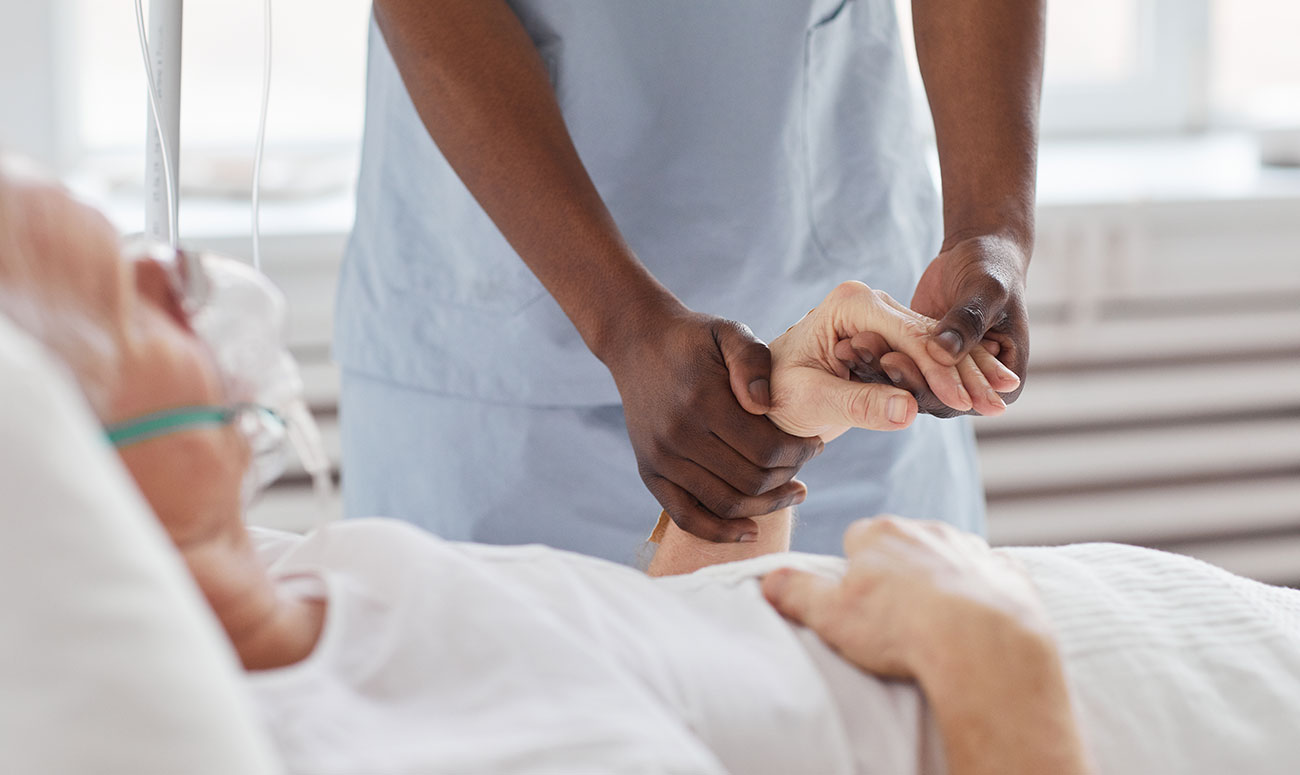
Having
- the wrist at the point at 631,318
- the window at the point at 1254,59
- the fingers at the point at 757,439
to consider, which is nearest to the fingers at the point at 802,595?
the fingers at the point at 757,439

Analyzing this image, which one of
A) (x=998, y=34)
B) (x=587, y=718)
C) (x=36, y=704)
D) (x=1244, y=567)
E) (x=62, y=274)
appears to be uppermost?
(x=998, y=34)

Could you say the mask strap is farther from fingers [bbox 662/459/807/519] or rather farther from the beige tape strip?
the beige tape strip

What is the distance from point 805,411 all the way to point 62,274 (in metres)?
0.60

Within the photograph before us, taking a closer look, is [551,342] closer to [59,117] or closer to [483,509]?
[483,509]

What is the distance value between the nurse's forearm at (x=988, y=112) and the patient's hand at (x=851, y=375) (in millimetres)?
182

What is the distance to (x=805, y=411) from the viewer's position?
1.01 meters

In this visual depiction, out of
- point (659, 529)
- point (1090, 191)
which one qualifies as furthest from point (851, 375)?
point (1090, 191)

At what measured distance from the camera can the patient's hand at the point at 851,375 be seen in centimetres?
97

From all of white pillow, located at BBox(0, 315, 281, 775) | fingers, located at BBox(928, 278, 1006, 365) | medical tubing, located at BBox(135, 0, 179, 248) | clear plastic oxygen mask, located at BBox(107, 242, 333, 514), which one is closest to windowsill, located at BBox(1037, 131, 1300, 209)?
fingers, located at BBox(928, 278, 1006, 365)

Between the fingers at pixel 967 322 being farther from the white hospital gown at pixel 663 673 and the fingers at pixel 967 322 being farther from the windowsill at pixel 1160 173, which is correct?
the windowsill at pixel 1160 173

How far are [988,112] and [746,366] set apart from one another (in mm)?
428

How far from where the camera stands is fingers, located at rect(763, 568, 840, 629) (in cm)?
82

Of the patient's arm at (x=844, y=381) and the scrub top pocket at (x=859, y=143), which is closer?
the patient's arm at (x=844, y=381)

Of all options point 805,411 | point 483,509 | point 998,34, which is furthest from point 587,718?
point 998,34
